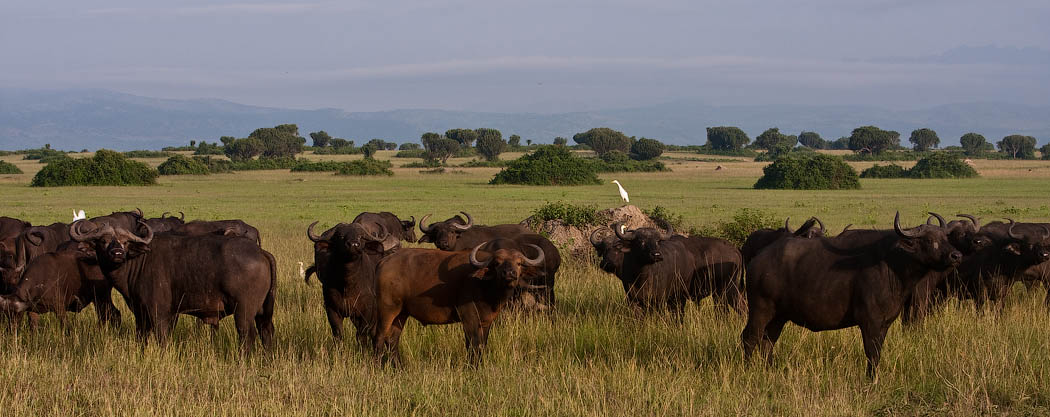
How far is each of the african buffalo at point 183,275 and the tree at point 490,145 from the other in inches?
4334

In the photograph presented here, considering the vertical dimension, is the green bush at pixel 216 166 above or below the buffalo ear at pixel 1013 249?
below

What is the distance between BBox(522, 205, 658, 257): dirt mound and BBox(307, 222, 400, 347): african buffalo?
655 cm

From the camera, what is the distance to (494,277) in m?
7.65

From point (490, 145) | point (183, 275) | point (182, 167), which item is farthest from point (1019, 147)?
point (183, 275)

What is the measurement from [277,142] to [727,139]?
249ft

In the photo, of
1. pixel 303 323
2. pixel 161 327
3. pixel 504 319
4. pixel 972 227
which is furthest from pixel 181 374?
pixel 972 227

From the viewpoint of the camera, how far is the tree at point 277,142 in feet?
386

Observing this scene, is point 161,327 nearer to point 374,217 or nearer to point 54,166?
point 374,217

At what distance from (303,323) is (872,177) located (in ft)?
207

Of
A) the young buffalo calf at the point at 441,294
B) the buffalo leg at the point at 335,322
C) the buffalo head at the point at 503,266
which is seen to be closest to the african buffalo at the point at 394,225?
the buffalo leg at the point at 335,322

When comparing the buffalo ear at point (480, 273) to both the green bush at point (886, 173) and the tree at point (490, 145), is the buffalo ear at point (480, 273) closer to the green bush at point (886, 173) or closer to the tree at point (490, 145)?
the green bush at point (886, 173)

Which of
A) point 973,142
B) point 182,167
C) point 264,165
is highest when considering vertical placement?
point 182,167

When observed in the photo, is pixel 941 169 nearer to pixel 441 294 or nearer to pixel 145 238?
pixel 441 294

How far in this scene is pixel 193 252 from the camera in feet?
27.3
